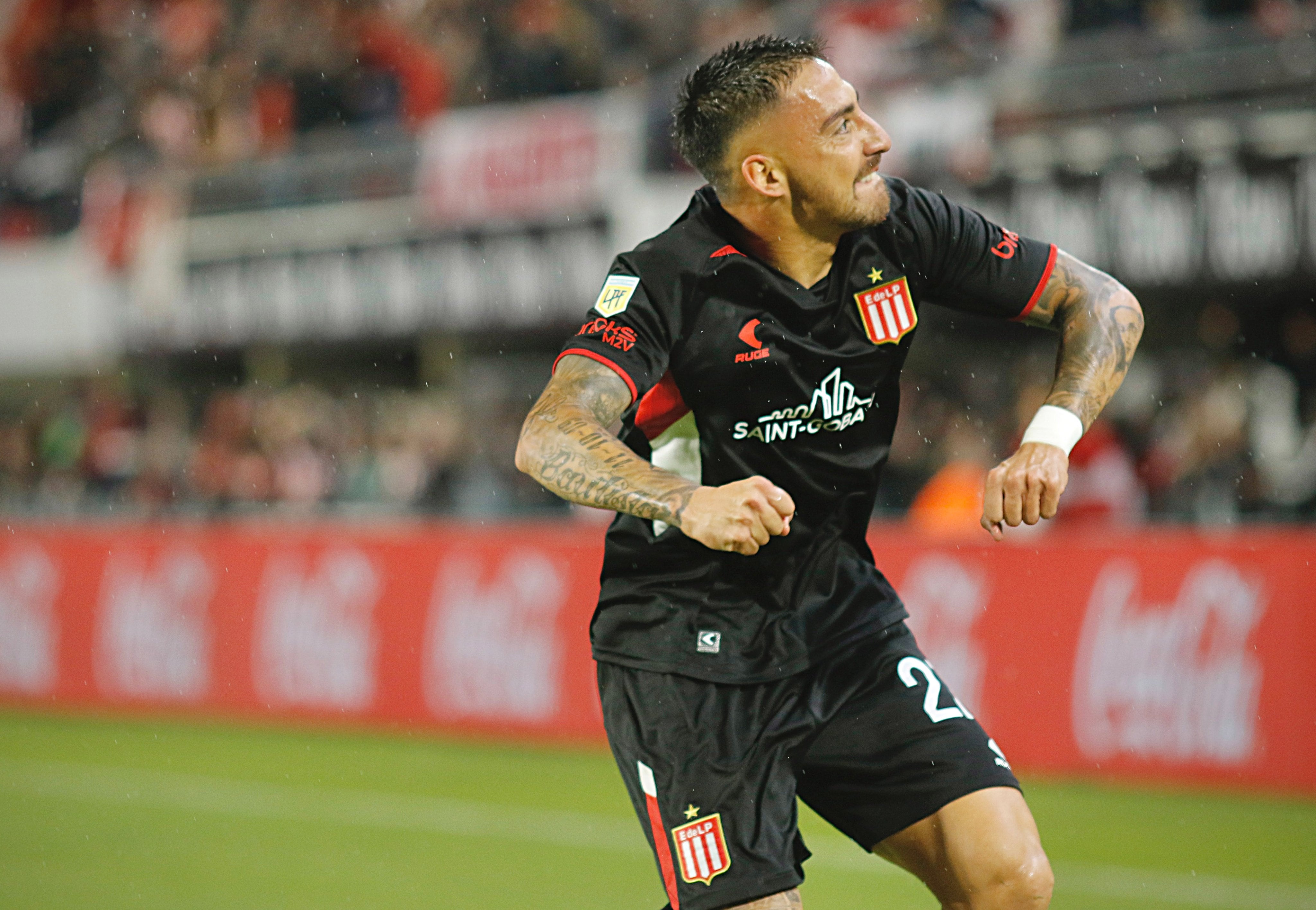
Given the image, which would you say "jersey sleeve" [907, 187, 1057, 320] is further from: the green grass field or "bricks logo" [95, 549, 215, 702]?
"bricks logo" [95, 549, 215, 702]

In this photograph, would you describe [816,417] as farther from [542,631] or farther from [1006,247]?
[542,631]

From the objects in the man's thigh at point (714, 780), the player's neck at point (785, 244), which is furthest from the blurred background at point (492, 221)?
the man's thigh at point (714, 780)

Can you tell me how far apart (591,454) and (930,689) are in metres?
1.05

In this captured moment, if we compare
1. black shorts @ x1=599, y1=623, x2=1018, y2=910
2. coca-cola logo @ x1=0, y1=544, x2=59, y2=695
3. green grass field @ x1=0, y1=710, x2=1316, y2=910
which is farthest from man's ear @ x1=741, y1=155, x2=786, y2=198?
coca-cola logo @ x1=0, y1=544, x2=59, y2=695

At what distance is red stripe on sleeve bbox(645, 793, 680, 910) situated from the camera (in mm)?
3518

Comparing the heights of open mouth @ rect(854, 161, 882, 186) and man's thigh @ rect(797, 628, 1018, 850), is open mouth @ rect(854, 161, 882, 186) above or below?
above

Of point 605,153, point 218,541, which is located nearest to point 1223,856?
point 218,541

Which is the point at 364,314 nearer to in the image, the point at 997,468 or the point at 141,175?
the point at 141,175

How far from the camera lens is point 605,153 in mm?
14250

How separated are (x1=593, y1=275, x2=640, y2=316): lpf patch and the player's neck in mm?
328

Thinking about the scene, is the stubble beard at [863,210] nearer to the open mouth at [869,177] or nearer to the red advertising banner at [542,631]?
the open mouth at [869,177]

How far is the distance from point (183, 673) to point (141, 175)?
852 cm

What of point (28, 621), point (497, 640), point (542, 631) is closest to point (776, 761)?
point (542, 631)

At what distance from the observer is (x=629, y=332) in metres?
3.46
